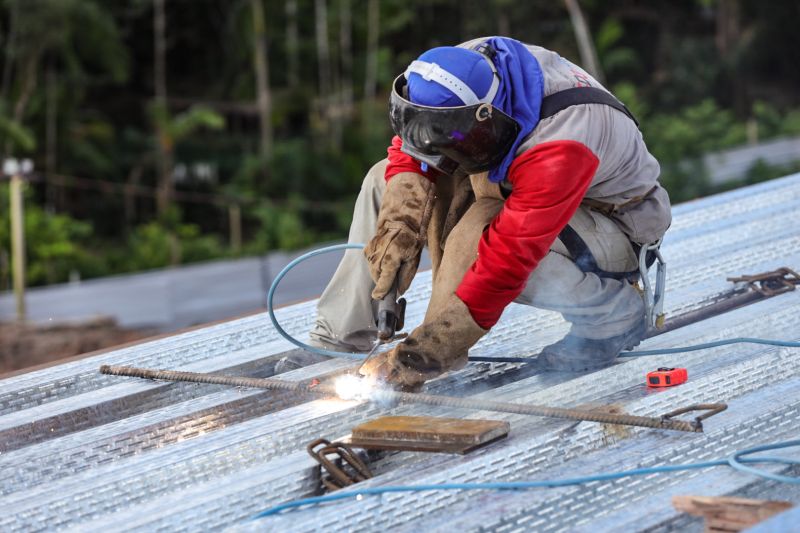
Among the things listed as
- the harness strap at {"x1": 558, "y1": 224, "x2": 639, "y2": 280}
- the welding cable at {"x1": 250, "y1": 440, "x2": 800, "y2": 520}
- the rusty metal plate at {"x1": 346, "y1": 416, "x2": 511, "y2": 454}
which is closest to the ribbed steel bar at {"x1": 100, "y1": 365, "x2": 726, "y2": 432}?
the rusty metal plate at {"x1": 346, "y1": 416, "x2": 511, "y2": 454}

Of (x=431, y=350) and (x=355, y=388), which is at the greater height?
(x=431, y=350)

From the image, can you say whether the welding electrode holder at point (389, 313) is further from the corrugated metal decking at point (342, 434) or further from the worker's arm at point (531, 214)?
the worker's arm at point (531, 214)

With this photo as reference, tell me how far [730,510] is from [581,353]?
1.27 m

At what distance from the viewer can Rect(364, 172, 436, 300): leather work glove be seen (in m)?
3.72

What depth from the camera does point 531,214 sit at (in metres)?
3.25

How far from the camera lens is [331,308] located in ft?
13.6

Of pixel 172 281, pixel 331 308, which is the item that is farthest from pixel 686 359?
pixel 172 281

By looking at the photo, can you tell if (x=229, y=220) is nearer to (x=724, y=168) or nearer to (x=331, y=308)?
(x=724, y=168)

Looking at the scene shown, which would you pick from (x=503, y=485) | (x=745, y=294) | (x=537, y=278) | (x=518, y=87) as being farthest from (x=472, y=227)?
(x=745, y=294)

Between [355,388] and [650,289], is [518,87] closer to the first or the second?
[650,289]

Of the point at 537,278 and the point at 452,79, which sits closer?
the point at 452,79

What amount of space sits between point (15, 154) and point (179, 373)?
1614 centimetres

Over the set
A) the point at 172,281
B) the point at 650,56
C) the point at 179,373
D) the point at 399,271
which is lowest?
the point at 172,281

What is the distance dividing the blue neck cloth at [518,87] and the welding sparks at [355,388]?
32.0 inches
